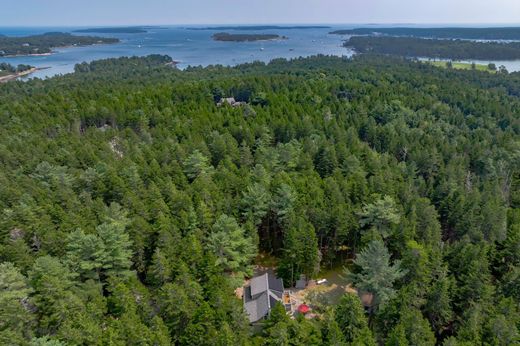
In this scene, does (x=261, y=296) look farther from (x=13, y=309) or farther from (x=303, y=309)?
(x=13, y=309)

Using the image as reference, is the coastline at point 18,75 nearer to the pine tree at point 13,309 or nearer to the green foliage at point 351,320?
the pine tree at point 13,309

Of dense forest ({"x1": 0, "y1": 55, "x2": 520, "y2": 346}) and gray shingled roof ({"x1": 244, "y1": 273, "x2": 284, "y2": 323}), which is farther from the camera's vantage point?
gray shingled roof ({"x1": 244, "y1": 273, "x2": 284, "y2": 323})

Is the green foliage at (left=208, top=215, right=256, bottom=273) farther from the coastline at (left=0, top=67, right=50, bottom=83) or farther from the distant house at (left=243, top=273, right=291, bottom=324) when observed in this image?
the coastline at (left=0, top=67, right=50, bottom=83)

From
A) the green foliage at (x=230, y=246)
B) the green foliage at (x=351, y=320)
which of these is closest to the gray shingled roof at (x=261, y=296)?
the green foliage at (x=230, y=246)

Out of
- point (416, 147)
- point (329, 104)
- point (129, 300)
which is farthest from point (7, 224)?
point (329, 104)

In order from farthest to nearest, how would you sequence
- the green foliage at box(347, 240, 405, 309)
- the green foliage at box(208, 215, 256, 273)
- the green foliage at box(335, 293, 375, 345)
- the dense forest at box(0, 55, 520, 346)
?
the green foliage at box(208, 215, 256, 273) → the green foliage at box(347, 240, 405, 309) → the dense forest at box(0, 55, 520, 346) → the green foliage at box(335, 293, 375, 345)

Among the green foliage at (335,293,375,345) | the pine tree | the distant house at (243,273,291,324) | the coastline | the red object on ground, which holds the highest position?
the coastline

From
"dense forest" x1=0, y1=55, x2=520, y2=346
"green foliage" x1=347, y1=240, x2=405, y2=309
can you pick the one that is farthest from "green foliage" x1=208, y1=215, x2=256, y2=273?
"green foliage" x1=347, y1=240, x2=405, y2=309

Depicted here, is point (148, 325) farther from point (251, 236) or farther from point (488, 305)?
point (488, 305)
